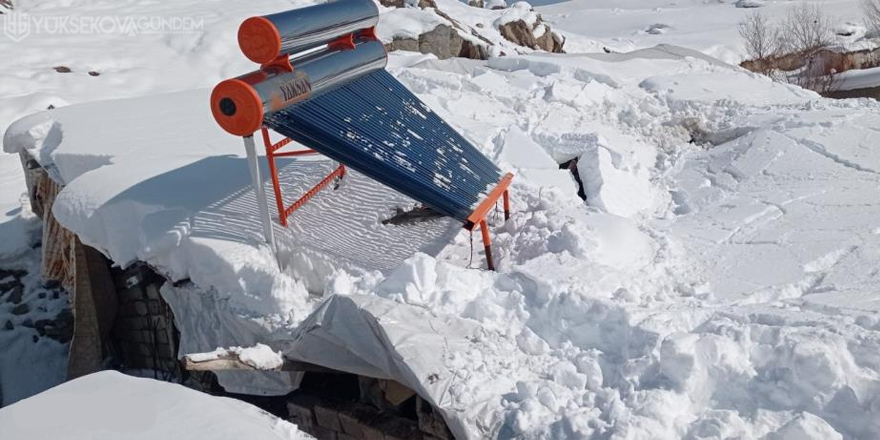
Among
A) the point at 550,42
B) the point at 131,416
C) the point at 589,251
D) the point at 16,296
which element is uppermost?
the point at 131,416

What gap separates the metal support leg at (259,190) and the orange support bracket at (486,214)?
0.95 m

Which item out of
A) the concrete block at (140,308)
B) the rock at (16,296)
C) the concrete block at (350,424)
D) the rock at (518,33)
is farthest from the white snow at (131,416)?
the rock at (518,33)

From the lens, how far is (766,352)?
2.67 metres

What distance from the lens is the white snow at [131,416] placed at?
2.15m

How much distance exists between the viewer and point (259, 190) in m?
3.68

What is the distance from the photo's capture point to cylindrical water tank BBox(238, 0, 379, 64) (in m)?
3.60

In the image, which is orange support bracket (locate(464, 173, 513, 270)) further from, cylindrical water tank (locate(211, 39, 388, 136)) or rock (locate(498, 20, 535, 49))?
rock (locate(498, 20, 535, 49))

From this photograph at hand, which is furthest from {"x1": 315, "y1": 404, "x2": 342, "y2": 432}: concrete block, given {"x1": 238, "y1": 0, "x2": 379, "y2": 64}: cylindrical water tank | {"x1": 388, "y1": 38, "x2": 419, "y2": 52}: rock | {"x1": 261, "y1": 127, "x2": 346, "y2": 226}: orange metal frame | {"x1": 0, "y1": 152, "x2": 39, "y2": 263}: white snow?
{"x1": 388, "y1": 38, "x2": 419, "y2": 52}: rock

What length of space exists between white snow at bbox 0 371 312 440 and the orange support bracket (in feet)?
4.50

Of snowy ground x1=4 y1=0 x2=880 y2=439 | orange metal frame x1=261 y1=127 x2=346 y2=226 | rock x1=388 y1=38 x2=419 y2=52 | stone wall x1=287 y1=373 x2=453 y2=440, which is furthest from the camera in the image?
rock x1=388 y1=38 x2=419 y2=52

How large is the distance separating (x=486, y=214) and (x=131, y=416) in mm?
2085

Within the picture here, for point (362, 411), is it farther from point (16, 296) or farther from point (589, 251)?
point (16, 296)

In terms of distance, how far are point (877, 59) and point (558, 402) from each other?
66.8 feet

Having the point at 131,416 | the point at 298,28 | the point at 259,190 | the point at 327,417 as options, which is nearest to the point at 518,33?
the point at 298,28
